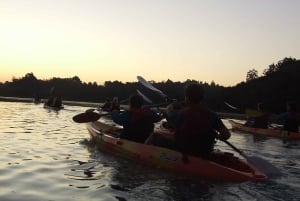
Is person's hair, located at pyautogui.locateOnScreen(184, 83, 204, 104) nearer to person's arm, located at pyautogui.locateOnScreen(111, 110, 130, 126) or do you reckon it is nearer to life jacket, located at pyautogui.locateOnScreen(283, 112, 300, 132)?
person's arm, located at pyautogui.locateOnScreen(111, 110, 130, 126)

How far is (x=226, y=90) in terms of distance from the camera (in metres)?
61.7

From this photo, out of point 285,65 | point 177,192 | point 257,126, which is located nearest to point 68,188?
point 177,192

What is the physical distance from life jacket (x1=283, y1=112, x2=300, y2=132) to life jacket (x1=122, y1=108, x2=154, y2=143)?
8.59 metres

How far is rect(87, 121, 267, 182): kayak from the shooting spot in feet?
24.2

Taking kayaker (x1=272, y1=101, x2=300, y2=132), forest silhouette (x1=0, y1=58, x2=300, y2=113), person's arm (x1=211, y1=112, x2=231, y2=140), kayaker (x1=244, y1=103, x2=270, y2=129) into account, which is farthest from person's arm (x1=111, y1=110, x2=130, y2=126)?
forest silhouette (x1=0, y1=58, x2=300, y2=113)

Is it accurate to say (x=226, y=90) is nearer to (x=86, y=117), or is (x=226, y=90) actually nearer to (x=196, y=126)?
(x=86, y=117)

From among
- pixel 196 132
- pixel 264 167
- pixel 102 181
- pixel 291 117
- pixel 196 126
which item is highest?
pixel 291 117

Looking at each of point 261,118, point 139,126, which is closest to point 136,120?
point 139,126

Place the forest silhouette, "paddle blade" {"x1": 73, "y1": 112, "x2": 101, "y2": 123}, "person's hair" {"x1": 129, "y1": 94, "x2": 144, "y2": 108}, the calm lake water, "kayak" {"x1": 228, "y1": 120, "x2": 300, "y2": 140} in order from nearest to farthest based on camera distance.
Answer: the calm lake water < "person's hair" {"x1": 129, "y1": 94, "x2": 144, "y2": 108} < "paddle blade" {"x1": 73, "y1": 112, "x2": 101, "y2": 123} < "kayak" {"x1": 228, "y1": 120, "x2": 300, "y2": 140} < the forest silhouette

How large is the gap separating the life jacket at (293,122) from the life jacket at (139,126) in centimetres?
859

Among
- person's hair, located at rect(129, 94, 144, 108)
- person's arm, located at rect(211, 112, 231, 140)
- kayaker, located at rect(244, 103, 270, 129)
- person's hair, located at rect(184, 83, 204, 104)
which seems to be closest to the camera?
person's hair, located at rect(184, 83, 204, 104)

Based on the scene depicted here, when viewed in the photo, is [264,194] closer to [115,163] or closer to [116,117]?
[115,163]

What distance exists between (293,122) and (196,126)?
34.4 feet

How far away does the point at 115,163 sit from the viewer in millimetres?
9406
